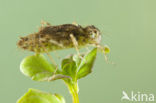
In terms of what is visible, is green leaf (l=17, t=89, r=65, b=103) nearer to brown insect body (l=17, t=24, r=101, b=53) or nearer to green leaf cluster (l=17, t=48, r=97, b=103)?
green leaf cluster (l=17, t=48, r=97, b=103)

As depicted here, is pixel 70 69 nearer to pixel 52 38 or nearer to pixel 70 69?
pixel 70 69

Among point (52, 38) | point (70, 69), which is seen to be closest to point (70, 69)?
point (70, 69)

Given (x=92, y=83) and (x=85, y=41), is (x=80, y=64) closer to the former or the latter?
(x=85, y=41)

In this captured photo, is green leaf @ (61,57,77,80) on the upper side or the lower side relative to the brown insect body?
lower

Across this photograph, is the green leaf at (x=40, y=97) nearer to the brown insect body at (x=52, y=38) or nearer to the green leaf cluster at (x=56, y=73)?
the green leaf cluster at (x=56, y=73)

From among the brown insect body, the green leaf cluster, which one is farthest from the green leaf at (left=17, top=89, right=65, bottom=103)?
the brown insect body

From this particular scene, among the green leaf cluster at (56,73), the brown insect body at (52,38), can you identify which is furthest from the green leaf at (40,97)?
the brown insect body at (52,38)

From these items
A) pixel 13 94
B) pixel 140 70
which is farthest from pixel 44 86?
pixel 140 70
